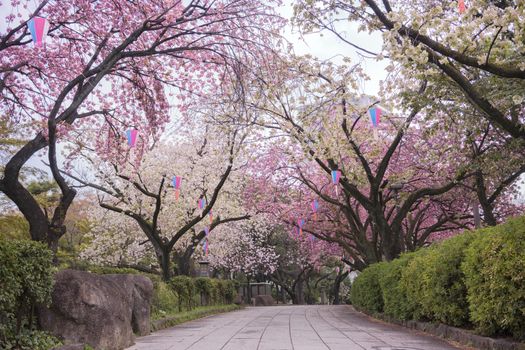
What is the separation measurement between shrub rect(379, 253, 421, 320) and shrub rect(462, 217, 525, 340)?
11.1 feet

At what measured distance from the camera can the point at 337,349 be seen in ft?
21.1

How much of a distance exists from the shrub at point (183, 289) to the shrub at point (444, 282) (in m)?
7.75

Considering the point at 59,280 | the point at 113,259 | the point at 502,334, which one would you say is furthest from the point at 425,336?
the point at 113,259

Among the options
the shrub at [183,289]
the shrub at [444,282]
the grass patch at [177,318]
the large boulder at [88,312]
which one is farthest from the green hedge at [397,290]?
the shrub at [183,289]

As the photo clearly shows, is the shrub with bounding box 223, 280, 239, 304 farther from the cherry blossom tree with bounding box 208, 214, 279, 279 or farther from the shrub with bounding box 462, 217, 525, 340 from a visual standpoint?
the shrub with bounding box 462, 217, 525, 340

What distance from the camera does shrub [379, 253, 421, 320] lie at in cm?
983

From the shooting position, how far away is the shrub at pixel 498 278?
16.3 ft

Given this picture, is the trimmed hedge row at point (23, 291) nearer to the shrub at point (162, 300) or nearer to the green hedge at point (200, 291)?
the shrub at point (162, 300)

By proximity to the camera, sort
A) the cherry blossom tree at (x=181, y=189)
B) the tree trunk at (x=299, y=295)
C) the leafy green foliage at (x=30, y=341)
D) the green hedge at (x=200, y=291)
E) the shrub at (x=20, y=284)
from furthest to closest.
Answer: the tree trunk at (x=299, y=295) < the cherry blossom tree at (x=181, y=189) < the green hedge at (x=200, y=291) < the leafy green foliage at (x=30, y=341) < the shrub at (x=20, y=284)

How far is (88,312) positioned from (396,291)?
6.89 m

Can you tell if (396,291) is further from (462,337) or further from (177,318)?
(177,318)

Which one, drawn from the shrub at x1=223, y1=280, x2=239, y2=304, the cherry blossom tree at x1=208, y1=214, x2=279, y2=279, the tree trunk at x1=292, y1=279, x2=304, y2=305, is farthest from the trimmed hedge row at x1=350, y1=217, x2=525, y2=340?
the tree trunk at x1=292, y1=279, x2=304, y2=305

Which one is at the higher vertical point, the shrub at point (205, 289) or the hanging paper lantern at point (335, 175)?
the hanging paper lantern at point (335, 175)

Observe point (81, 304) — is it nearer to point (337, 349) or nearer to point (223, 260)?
point (337, 349)
